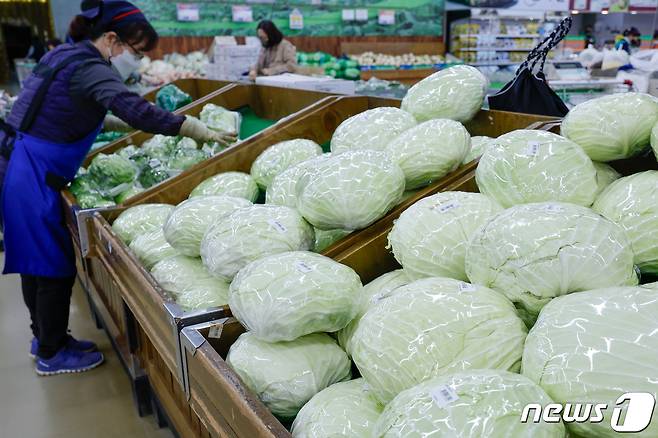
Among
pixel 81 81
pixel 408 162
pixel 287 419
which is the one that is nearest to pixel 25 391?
pixel 81 81

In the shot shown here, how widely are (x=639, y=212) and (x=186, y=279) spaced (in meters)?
1.28

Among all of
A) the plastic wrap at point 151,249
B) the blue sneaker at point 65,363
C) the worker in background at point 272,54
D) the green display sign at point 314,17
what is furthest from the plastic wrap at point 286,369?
the green display sign at point 314,17

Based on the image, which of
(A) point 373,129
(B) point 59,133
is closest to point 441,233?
(A) point 373,129

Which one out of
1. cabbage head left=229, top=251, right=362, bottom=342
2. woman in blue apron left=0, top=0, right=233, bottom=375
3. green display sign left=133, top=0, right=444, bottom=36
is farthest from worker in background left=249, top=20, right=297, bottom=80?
cabbage head left=229, top=251, right=362, bottom=342

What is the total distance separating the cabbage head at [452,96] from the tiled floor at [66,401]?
1834mm

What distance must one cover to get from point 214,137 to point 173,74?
495cm

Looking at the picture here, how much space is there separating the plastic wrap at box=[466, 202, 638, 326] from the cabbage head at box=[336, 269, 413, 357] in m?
0.29

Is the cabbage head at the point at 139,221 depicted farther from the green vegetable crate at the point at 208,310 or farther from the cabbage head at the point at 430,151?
the cabbage head at the point at 430,151

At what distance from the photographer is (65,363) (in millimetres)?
3002

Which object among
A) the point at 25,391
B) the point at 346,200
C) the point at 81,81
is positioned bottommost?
the point at 25,391

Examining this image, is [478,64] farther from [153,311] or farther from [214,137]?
[153,311]

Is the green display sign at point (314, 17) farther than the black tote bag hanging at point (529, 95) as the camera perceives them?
Yes

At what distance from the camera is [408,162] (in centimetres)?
171

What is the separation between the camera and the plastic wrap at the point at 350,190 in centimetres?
153
